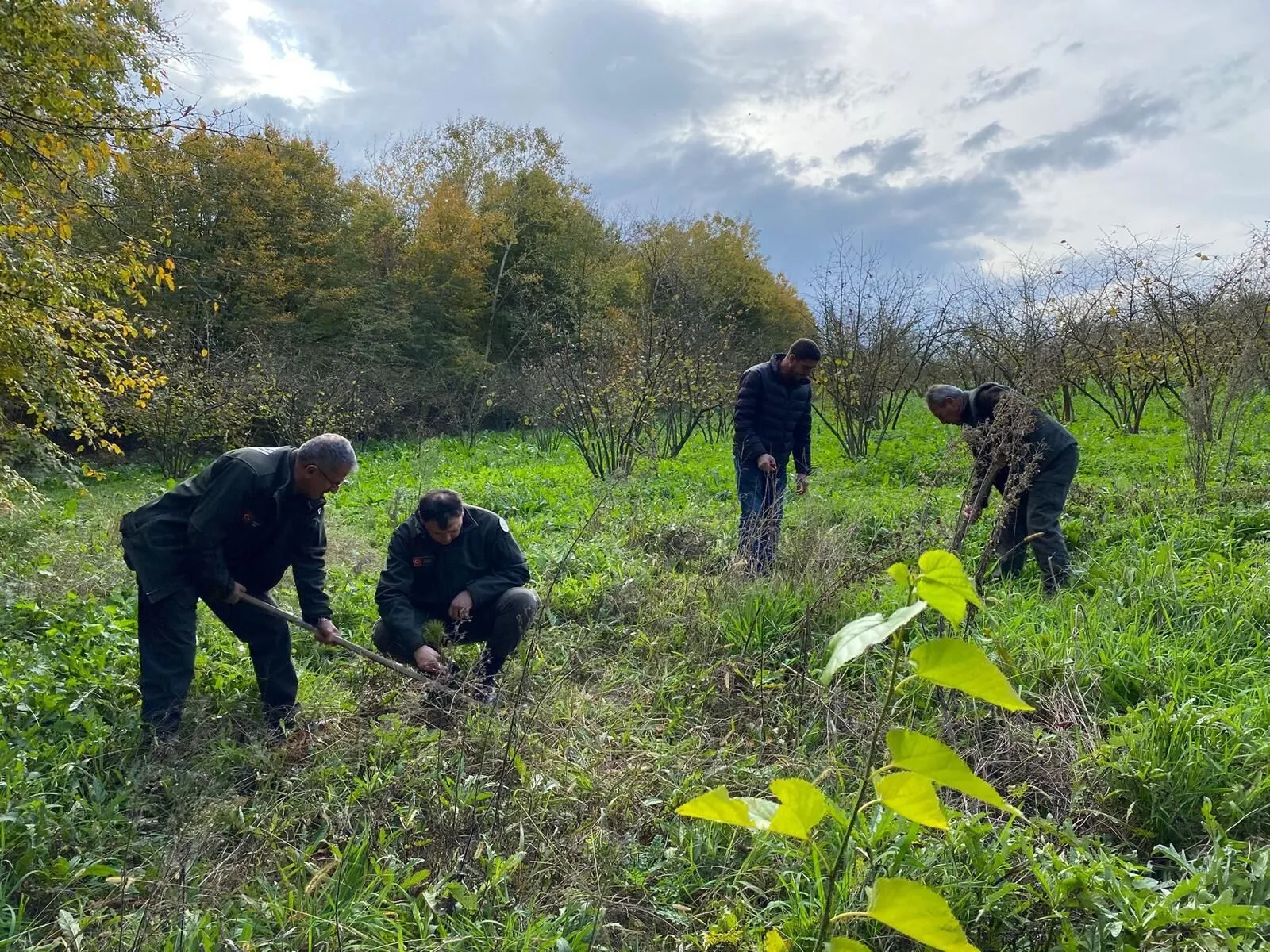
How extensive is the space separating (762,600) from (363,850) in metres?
2.35

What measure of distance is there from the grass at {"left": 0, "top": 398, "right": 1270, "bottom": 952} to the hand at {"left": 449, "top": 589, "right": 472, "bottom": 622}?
0.38 m

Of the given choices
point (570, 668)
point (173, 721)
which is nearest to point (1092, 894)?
point (570, 668)

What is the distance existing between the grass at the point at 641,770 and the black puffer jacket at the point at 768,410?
732mm

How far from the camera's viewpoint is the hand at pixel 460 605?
3.51m

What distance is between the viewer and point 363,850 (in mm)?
2430

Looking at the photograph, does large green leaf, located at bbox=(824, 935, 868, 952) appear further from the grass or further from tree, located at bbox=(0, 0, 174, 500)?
tree, located at bbox=(0, 0, 174, 500)

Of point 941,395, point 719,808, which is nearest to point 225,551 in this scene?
point 719,808

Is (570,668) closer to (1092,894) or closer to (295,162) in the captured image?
(1092,894)

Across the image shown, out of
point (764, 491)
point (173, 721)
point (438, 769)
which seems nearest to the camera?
point (438, 769)

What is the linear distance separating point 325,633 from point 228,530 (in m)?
0.65

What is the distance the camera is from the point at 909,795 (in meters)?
0.76

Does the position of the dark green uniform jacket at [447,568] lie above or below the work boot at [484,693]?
above

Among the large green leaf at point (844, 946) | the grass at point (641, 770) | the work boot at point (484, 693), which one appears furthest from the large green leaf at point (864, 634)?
the work boot at point (484, 693)

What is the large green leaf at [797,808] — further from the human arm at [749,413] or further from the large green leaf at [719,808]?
the human arm at [749,413]
